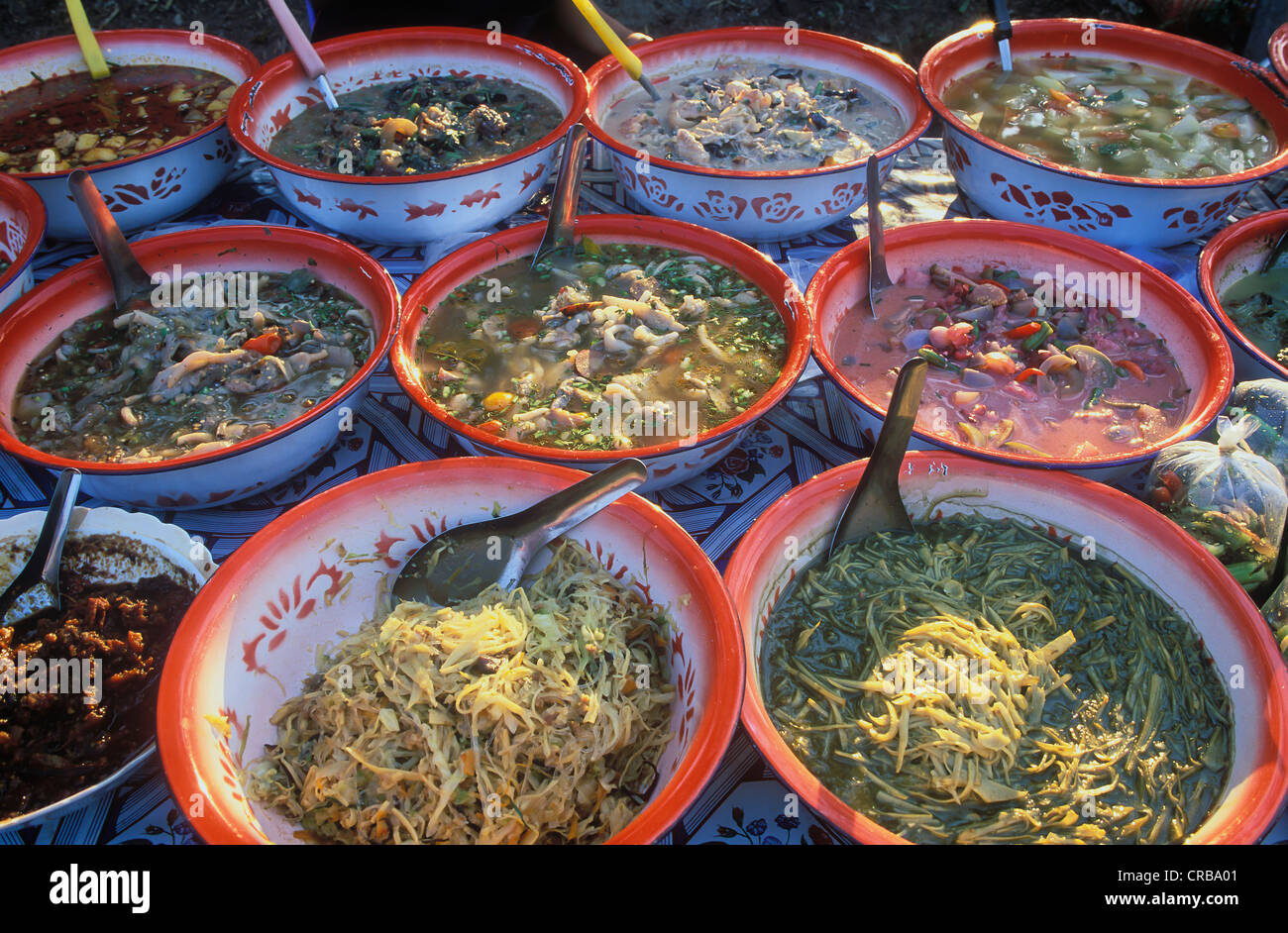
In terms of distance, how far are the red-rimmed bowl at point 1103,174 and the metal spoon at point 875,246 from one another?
2.26 ft

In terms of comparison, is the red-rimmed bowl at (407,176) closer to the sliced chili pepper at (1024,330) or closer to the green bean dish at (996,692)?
the sliced chili pepper at (1024,330)

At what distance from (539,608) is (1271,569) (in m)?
2.16

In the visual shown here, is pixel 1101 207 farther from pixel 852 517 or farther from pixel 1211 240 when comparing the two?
pixel 852 517

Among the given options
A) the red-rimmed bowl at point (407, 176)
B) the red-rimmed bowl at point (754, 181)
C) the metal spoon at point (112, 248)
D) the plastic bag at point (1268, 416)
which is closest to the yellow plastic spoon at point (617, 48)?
the red-rimmed bowl at point (754, 181)

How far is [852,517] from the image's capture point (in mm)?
2408

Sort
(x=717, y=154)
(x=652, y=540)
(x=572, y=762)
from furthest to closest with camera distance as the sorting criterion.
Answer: (x=717, y=154) → (x=652, y=540) → (x=572, y=762)

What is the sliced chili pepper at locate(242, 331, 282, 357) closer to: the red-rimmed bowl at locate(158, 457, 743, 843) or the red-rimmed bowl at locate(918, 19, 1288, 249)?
the red-rimmed bowl at locate(158, 457, 743, 843)

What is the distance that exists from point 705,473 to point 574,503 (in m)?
0.82

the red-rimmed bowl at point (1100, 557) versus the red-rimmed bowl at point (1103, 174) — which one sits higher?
the red-rimmed bowl at point (1103, 174)

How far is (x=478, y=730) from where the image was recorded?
6.40 feet

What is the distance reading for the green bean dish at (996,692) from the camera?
1.94 meters

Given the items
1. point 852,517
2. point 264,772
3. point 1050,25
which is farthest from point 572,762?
point 1050,25

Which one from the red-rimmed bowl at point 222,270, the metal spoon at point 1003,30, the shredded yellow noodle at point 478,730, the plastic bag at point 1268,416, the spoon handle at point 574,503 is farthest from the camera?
the metal spoon at point 1003,30

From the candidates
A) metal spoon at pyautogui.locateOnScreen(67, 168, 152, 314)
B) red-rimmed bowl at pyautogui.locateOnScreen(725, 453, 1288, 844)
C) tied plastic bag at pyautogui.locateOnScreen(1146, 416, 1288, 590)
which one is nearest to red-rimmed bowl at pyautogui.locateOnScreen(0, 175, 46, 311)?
metal spoon at pyautogui.locateOnScreen(67, 168, 152, 314)
